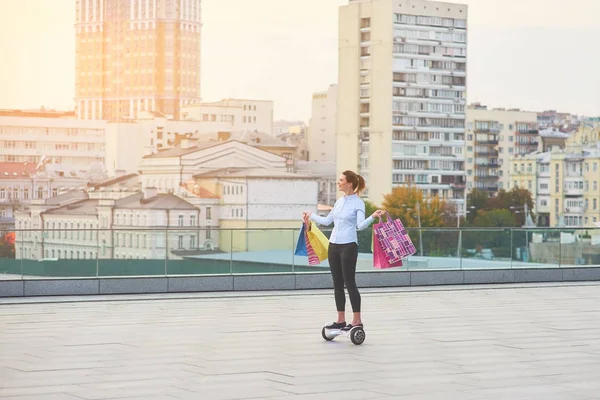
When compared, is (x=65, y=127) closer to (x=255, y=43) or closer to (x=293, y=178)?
(x=255, y=43)

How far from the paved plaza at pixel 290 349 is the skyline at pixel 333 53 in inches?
4731

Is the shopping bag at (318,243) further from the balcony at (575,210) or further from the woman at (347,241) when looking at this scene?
the balcony at (575,210)

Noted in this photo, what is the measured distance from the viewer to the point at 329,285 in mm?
18734

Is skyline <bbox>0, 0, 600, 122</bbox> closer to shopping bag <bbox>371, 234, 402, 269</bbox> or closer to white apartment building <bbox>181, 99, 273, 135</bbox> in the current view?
white apartment building <bbox>181, 99, 273, 135</bbox>

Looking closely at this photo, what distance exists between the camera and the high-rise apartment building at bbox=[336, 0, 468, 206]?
154750 mm

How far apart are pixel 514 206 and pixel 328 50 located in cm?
3661

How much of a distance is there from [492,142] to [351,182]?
176994 mm

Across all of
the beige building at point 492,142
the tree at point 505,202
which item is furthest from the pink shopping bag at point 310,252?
the beige building at point 492,142

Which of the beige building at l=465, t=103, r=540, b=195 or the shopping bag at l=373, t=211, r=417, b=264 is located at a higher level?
the beige building at l=465, t=103, r=540, b=195

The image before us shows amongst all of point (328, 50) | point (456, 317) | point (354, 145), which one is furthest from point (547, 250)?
point (328, 50)

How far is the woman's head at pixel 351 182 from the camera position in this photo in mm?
11555

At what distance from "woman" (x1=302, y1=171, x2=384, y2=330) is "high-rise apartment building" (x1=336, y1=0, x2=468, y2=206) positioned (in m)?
142

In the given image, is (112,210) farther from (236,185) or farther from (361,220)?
(361,220)

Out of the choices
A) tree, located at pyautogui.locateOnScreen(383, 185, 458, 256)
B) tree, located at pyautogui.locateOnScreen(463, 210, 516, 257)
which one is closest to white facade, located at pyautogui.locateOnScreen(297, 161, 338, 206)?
tree, located at pyautogui.locateOnScreen(383, 185, 458, 256)
